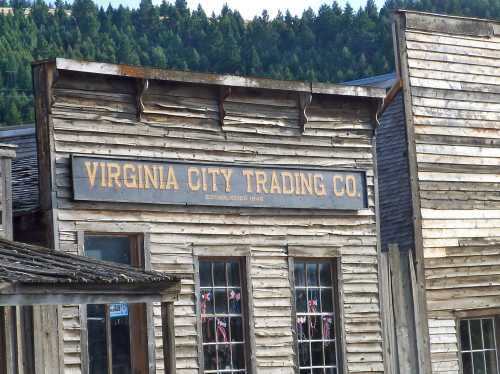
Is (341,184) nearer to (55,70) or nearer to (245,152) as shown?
(245,152)

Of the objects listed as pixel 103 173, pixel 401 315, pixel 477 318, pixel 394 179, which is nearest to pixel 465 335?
pixel 477 318

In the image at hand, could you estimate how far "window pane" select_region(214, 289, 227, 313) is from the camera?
1777cm

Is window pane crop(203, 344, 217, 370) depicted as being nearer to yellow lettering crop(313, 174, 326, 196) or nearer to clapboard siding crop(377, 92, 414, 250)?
yellow lettering crop(313, 174, 326, 196)

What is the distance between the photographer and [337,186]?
62.8 feet

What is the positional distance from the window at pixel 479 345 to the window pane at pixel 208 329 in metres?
5.41

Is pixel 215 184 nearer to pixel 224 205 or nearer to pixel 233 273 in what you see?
pixel 224 205

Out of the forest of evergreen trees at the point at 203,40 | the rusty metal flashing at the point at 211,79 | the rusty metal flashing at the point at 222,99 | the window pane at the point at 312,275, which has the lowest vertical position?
the window pane at the point at 312,275

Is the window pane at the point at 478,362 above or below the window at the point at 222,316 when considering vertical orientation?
below

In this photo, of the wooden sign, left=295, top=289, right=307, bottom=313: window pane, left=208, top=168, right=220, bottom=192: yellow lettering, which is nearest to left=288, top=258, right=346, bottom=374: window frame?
left=295, top=289, right=307, bottom=313: window pane

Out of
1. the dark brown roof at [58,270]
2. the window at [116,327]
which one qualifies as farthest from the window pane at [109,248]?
the dark brown roof at [58,270]

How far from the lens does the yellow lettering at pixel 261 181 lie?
18281mm

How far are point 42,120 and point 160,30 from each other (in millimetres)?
85568

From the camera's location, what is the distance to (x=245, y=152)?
60.2 feet

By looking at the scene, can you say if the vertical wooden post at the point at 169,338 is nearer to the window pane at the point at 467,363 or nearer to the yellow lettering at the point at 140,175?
the yellow lettering at the point at 140,175
